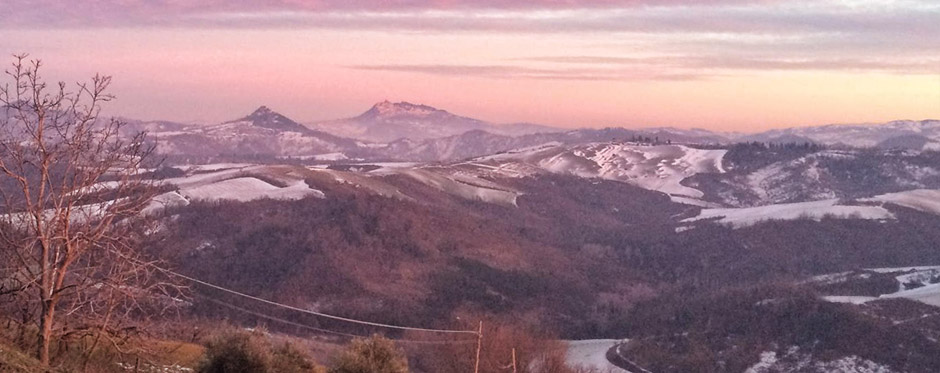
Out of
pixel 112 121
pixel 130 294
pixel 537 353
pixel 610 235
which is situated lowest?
pixel 610 235

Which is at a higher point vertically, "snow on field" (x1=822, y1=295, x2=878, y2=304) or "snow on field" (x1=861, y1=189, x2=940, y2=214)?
"snow on field" (x1=822, y1=295, x2=878, y2=304)

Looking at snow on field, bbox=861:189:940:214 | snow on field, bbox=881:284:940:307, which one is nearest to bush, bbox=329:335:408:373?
snow on field, bbox=881:284:940:307

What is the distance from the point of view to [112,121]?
22359mm

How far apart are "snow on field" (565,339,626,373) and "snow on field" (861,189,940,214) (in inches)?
3725

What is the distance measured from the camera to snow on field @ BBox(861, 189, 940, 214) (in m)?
165

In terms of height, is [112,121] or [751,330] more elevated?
[112,121]

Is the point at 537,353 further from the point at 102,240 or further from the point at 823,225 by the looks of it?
the point at 823,225

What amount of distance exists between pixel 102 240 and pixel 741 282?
364 feet

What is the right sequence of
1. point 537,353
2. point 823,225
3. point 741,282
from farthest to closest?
point 823,225 → point 741,282 → point 537,353

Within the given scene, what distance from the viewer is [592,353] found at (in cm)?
8512

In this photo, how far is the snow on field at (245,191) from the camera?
133250 mm

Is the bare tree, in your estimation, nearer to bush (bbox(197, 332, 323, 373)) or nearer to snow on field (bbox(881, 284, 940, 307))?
bush (bbox(197, 332, 323, 373))

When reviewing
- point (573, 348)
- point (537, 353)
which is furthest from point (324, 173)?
point (537, 353)

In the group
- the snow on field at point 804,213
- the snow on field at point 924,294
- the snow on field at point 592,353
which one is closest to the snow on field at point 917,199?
the snow on field at point 804,213
